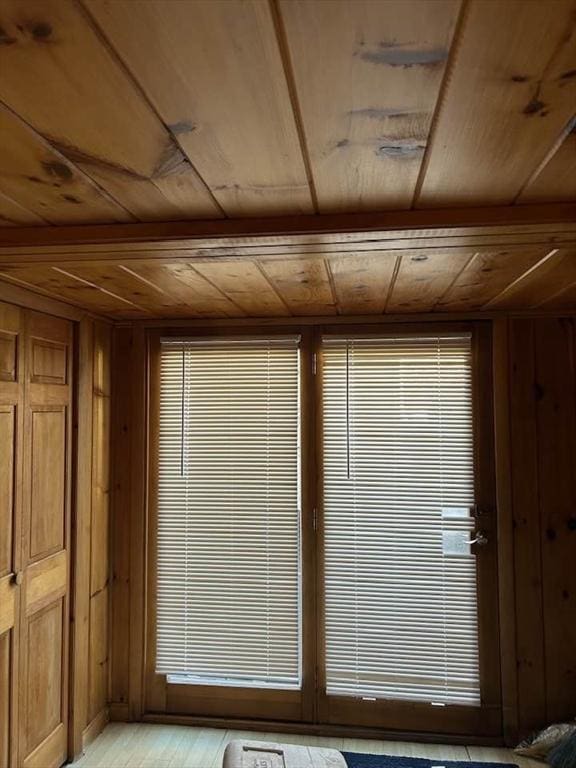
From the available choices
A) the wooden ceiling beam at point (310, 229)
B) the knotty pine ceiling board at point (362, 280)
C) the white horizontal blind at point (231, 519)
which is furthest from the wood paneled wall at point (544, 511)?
the wooden ceiling beam at point (310, 229)

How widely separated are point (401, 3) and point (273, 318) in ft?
7.55

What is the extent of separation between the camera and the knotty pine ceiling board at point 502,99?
31.3 inches

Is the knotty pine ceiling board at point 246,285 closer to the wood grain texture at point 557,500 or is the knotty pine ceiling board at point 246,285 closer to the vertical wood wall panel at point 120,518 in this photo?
the vertical wood wall panel at point 120,518

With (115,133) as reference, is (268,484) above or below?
below

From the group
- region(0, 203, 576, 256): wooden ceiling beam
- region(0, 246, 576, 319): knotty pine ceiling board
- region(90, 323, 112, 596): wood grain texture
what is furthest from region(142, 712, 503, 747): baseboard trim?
region(0, 203, 576, 256): wooden ceiling beam

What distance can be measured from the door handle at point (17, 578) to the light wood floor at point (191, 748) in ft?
3.45

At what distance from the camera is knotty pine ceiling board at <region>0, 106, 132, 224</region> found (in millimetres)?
→ 1109

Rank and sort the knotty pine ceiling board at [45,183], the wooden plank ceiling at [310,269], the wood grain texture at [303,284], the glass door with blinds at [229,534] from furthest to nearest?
the glass door with blinds at [229,534], the wood grain texture at [303,284], the wooden plank ceiling at [310,269], the knotty pine ceiling board at [45,183]

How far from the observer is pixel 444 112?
40.3 inches

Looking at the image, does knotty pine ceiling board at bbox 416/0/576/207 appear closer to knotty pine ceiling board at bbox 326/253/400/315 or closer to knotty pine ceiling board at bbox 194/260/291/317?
knotty pine ceiling board at bbox 326/253/400/315

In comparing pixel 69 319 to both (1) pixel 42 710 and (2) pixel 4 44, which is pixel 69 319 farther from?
(2) pixel 4 44

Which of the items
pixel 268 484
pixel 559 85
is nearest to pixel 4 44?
pixel 559 85

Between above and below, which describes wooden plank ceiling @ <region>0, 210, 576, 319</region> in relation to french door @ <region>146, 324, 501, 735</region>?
above

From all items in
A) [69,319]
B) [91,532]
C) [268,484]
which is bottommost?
[91,532]
